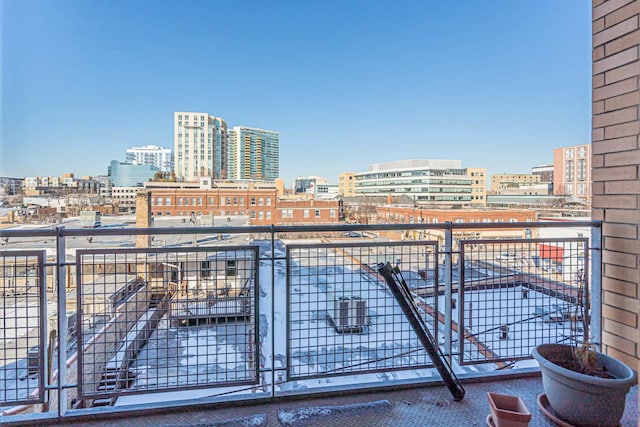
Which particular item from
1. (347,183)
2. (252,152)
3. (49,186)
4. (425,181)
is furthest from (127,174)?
(425,181)

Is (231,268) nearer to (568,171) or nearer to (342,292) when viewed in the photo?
(342,292)

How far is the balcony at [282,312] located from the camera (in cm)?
150

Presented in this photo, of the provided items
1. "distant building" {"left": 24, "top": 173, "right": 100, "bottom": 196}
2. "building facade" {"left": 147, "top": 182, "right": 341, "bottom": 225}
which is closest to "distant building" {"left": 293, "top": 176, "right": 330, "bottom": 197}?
"building facade" {"left": 147, "top": 182, "right": 341, "bottom": 225}

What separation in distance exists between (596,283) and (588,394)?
37.0 inches

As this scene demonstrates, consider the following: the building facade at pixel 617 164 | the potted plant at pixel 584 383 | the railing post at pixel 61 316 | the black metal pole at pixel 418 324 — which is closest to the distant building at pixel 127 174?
the railing post at pixel 61 316

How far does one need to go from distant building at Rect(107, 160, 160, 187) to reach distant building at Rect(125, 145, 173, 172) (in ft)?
6.08

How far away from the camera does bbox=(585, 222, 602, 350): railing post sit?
6.59ft

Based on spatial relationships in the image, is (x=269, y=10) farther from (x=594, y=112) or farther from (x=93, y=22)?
(x=594, y=112)

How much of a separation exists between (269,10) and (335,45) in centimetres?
473

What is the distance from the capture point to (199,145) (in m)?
35.4

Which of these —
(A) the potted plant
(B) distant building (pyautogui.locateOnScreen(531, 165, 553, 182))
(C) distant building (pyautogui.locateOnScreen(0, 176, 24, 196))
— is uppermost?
(B) distant building (pyautogui.locateOnScreen(531, 165, 553, 182))

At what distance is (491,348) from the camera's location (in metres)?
1.96

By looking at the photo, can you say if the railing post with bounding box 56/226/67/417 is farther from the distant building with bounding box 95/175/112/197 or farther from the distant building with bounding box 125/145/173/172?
the distant building with bounding box 125/145/173/172

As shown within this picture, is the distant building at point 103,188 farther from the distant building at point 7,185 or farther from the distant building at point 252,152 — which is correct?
the distant building at point 252,152
